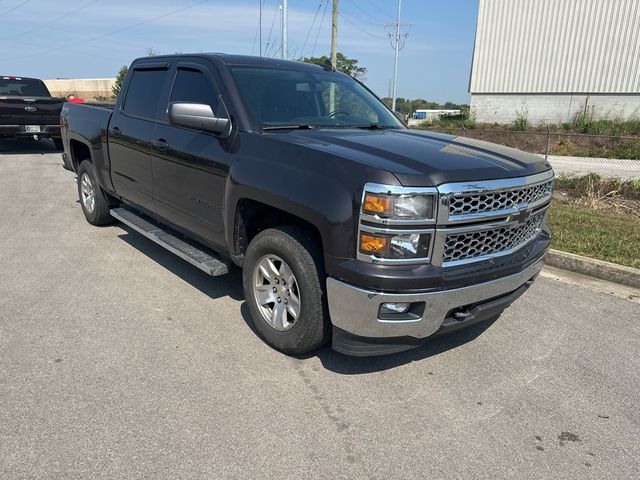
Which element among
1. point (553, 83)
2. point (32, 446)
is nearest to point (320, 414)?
point (32, 446)

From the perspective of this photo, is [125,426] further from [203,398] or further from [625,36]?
[625,36]

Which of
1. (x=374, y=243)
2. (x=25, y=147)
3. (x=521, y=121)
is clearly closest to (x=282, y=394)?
(x=374, y=243)

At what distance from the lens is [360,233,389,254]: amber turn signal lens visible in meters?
2.74

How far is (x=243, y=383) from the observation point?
315 centimetres

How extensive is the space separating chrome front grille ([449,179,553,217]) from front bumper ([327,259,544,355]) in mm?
448

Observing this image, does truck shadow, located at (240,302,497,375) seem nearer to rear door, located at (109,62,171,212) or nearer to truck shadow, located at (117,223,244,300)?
truck shadow, located at (117,223,244,300)

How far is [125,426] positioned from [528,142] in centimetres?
2184

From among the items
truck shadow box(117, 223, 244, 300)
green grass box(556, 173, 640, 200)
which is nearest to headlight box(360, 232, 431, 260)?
truck shadow box(117, 223, 244, 300)

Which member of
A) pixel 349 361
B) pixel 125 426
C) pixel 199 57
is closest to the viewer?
pixel 125 426

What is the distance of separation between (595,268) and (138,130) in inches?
191

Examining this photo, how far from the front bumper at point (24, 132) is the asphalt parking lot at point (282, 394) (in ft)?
33.6

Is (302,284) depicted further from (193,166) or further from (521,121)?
(521,121)

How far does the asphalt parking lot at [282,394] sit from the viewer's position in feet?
8.25

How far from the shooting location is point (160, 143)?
14.8ft
